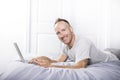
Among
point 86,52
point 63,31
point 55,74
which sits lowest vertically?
point 55,74

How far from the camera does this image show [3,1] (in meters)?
3.92

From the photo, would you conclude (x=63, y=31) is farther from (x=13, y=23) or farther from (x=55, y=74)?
(x=13, y=23)

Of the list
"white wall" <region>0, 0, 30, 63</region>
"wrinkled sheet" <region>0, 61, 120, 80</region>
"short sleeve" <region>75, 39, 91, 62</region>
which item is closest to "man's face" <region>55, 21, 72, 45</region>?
"short sleeve" <region>75, 39, 91, 62</region>

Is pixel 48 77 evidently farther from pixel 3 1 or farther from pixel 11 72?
pixel 3 1

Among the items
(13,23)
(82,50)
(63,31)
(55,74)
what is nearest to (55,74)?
(55,74)

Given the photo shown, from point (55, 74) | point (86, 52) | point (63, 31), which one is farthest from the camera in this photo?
Result: point (63, 31)

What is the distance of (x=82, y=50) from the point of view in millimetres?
1932

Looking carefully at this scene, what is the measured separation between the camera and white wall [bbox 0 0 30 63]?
3.91 meters

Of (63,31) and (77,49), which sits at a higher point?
(63,31)

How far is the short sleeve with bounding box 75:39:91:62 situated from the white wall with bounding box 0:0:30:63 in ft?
6.68

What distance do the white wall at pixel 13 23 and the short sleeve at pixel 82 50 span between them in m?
2.04

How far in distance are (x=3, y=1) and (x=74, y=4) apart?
1.11m

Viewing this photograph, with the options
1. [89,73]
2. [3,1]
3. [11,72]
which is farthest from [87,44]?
[3,1]

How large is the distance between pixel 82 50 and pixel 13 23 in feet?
7.27
